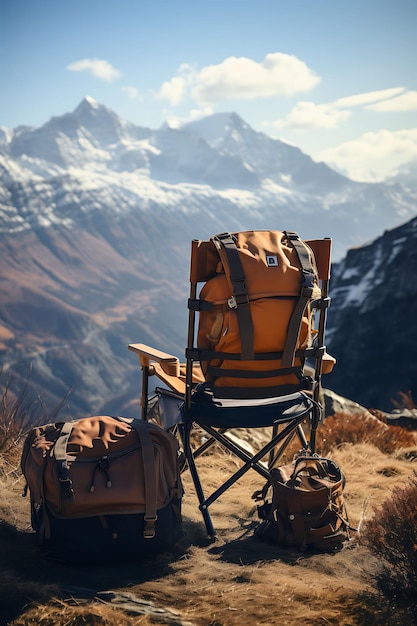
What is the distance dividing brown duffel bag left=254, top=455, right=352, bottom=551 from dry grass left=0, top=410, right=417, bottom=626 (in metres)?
0.06

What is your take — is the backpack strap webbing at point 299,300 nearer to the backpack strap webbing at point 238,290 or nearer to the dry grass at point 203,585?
the backpack strap webbing at point 238,290

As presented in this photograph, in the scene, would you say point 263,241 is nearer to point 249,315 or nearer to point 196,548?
point 249,315

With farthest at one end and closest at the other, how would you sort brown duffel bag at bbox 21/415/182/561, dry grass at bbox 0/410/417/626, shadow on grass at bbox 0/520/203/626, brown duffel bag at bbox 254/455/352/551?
brown duffel bag at bbox 254/455/352/551 → brown duffel bag at bbox 21/415/182/561 → shadow on grass at bbox 0/520/203/626 → dry grass at bbox 0/410/417/626

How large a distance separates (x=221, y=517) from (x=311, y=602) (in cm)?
130

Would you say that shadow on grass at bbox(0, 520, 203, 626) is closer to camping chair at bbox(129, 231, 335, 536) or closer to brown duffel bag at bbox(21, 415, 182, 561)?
brown duffel bag at bbox(21, 415, 182, 561)

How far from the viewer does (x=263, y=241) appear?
3297mm

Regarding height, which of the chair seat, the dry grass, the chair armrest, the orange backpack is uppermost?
the orange backpack

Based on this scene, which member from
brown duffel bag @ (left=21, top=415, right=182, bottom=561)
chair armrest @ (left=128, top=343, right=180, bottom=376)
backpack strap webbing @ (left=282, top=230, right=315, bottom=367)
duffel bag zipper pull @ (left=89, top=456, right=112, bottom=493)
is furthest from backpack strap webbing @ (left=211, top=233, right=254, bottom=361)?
duffel bag zipper pull @ (left=89, top=456, right=112, bottom=493)

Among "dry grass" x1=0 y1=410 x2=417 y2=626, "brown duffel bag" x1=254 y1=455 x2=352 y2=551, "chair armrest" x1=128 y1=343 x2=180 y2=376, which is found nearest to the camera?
"dry grass" x1=0 y1=410 x2=417 y2=626

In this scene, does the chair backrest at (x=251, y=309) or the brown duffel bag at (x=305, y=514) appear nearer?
the brown duffel bag at (x=305, y=514)

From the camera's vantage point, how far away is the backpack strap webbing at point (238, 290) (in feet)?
10.3

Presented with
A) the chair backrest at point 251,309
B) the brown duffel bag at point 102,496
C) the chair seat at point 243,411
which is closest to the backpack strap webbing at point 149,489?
the brown duffel bag at point 102,496

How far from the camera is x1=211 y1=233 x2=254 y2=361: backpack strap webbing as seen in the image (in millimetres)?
3129

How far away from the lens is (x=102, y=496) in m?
2.80
